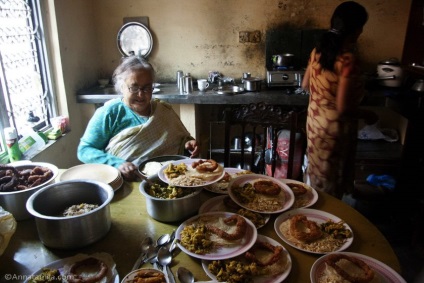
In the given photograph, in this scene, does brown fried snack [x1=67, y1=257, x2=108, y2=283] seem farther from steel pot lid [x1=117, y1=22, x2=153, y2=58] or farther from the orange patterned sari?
steel pot lid [x1=117, y1=22, x2=153, y2=58]

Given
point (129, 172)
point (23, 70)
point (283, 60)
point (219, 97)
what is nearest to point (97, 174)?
point (129, 172)

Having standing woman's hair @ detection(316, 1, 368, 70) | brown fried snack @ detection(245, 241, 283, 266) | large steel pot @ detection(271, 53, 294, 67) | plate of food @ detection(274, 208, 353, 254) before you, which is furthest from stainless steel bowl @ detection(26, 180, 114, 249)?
large steel pot @ detection(271, 53, 294, 67)

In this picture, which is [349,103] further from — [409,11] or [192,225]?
[409,11]

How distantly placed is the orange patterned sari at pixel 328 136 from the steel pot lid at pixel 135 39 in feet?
6.34

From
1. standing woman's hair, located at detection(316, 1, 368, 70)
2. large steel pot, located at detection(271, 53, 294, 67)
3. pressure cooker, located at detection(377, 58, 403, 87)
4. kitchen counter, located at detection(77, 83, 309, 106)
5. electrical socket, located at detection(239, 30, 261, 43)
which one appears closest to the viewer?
standing woman's hair, located at detection(316, 1, 368, 70)

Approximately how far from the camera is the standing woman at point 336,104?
5.50ft

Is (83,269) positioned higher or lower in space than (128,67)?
lower

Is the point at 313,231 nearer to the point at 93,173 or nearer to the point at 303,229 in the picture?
the point at 303,229

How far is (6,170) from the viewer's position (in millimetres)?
1264

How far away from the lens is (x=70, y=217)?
98cm

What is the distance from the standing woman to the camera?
1.68m

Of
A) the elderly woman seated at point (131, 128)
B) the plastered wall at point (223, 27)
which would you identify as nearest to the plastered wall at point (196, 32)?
the plastered wall at point (223, 27)

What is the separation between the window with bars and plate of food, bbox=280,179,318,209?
1.80m

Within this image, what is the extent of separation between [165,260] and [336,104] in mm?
1228
